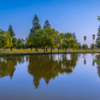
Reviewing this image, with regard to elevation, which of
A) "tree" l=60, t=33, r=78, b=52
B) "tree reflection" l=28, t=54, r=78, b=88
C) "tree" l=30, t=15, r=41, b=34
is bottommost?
"tree reflection" l=28, t=54, r=78, b=88

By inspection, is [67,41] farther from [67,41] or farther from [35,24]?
[35,24]

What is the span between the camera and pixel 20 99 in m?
4.51

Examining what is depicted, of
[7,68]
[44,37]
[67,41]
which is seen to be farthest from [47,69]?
[67,41]

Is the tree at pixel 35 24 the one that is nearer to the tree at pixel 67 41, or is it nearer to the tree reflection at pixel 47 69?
the tree at pixel 67 41

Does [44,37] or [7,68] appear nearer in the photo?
[7,68]

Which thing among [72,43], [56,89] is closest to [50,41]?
[72,43]

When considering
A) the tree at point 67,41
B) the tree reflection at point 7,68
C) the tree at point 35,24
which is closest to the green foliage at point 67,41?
the tree at point 67,41

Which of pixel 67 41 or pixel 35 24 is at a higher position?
pixel 35 24

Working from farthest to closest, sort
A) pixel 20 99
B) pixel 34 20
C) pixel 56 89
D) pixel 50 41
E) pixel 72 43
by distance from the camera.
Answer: pixel 34 20
pixel 72 43
pixel 50 41
pixel 56 89
pixel 20 99

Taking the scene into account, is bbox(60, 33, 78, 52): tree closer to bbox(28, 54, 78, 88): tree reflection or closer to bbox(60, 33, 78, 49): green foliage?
bbox(60, 33, 78, 49): green foliage

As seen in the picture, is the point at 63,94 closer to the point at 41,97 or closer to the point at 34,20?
the point at 41,97

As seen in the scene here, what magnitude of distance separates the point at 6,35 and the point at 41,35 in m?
13.5

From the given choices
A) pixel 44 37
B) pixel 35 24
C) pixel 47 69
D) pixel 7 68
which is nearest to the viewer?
pixel 47 69

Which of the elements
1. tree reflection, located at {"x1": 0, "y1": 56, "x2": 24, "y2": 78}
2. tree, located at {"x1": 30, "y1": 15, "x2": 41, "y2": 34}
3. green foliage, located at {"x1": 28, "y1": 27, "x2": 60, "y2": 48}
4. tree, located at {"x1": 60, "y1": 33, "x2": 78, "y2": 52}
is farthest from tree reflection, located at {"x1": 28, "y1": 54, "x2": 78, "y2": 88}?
tree, located at {"x1": 30, "y1": 15, "x2": 41, "y2": 34}
